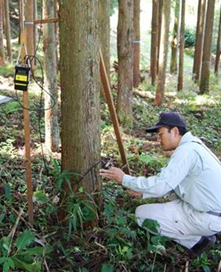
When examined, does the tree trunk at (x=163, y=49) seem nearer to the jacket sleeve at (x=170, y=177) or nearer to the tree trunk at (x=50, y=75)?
the tree trunk at (x=50, y=75)

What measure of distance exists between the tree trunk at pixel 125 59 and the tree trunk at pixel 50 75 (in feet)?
9.02

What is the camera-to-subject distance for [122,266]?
356 cm

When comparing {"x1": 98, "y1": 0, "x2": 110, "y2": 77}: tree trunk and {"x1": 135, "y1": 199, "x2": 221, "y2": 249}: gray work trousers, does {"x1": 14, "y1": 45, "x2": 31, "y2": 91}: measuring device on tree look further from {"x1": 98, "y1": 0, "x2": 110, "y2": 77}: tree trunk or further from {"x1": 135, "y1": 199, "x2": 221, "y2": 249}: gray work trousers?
{"x1": 98, "y1": 0, "x2": 110, "y2": 77}: tree trunk

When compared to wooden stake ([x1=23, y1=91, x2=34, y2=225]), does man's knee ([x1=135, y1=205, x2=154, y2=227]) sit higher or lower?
lower

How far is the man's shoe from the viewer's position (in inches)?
161

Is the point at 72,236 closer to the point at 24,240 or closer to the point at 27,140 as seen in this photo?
the point at 24,240

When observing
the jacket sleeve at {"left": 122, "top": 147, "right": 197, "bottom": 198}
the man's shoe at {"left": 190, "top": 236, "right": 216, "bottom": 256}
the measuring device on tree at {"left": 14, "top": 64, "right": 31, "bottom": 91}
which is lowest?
the man's shoe at {"left": 190, "top": 236, "right": 216, "bottom": 256}

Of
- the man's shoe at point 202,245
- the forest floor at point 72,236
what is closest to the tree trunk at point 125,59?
the forest floor at point 72,236

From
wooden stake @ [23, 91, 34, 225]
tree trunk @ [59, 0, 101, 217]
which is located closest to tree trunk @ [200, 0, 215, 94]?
tree trunk @ [59, 0, 101, 217]

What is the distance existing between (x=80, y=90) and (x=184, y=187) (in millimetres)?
1420

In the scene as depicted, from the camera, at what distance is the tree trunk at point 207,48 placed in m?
14.3

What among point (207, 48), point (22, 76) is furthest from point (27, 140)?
point (207, 48)

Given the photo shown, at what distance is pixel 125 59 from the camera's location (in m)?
8.70

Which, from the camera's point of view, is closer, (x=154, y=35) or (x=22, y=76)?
(x=22, y=76)
